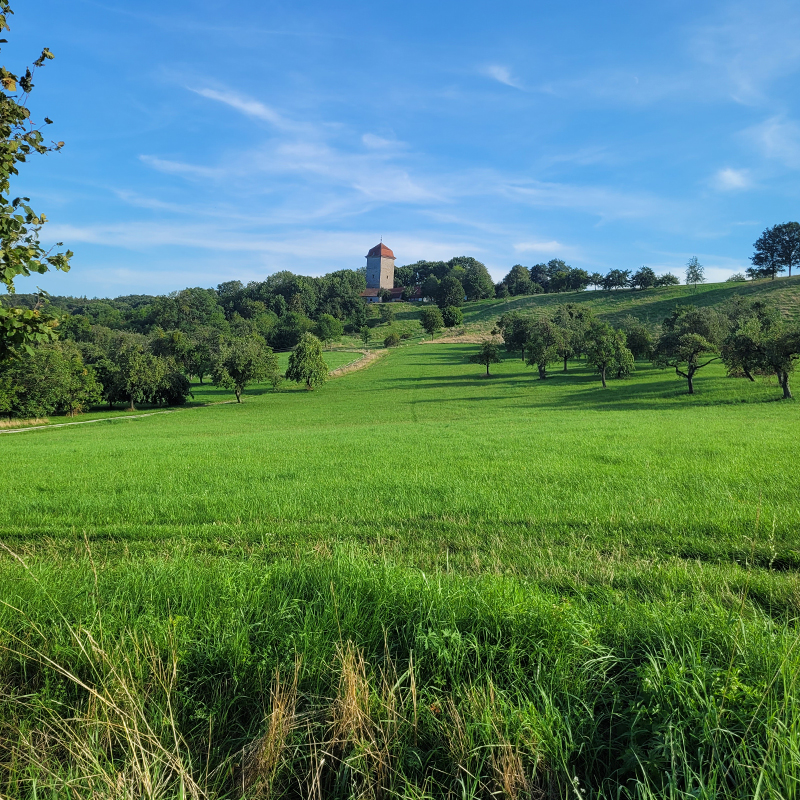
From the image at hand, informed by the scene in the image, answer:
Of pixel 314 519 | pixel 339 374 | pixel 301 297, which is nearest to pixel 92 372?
pixel 339 374

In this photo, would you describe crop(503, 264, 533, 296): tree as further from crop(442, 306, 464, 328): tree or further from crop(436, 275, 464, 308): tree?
crop(442, 306, 464, 328): tree

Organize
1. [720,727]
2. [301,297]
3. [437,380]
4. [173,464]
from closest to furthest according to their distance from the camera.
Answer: [720,727]
[173,464]
[437,380]
[301,297]

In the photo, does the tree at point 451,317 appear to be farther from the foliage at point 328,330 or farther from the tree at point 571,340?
the tree at point 571,340

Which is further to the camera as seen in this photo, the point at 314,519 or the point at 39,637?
the point at 314,519

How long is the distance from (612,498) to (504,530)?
289 cm

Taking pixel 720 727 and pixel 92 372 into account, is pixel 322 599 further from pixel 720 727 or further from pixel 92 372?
pixel 92 372

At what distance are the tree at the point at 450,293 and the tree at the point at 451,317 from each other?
73.8 ft

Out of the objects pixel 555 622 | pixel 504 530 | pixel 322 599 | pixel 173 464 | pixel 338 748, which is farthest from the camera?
pixel 173 464

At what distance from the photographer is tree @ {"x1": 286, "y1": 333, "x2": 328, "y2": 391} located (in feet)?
210

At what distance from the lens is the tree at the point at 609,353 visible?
177 feet

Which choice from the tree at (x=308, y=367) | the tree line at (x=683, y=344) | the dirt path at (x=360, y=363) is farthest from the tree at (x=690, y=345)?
the dirt path at (x=360, y=363)

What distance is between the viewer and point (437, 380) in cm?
6500

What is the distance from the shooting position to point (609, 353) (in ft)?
178

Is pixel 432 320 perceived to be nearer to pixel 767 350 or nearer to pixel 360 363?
pixel 360 363
